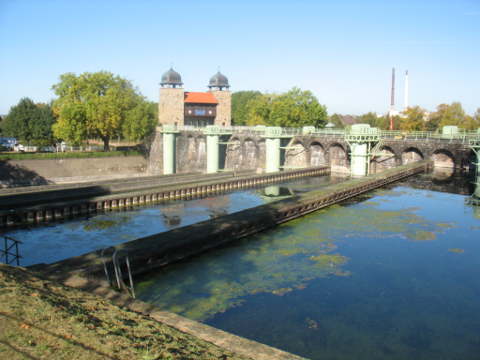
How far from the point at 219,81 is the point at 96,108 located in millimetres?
33325

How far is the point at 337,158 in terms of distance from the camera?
5784cm

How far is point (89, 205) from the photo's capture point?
104 feet

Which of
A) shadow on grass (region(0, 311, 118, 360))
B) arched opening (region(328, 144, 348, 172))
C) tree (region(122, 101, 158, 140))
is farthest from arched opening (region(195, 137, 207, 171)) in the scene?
shadow on grass (region(0, 311, 118, 360))

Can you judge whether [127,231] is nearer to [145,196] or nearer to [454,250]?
[145,196]

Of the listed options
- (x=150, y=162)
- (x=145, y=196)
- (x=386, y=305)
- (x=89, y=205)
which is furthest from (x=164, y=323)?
(x=150, y=162)

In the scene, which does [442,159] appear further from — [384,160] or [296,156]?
[296,156]

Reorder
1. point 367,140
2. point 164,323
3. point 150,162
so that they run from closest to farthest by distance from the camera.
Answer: point 164,323
point 367,140
point 150,162

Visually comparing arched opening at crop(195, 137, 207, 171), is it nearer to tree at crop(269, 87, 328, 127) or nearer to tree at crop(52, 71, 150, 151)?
tree at crop(52, 71, 150, 151)

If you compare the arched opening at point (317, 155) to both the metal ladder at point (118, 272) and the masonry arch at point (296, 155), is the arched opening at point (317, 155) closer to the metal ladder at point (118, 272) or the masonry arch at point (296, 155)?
the masonry arch at point (296, 155)

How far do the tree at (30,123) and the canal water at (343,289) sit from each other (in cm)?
5289

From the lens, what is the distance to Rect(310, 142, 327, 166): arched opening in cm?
5931

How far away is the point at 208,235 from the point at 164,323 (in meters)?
10.2

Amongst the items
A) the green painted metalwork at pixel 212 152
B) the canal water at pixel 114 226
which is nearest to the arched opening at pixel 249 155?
the green painted metalwork at pixel 212 152

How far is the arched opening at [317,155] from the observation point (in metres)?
59.3
